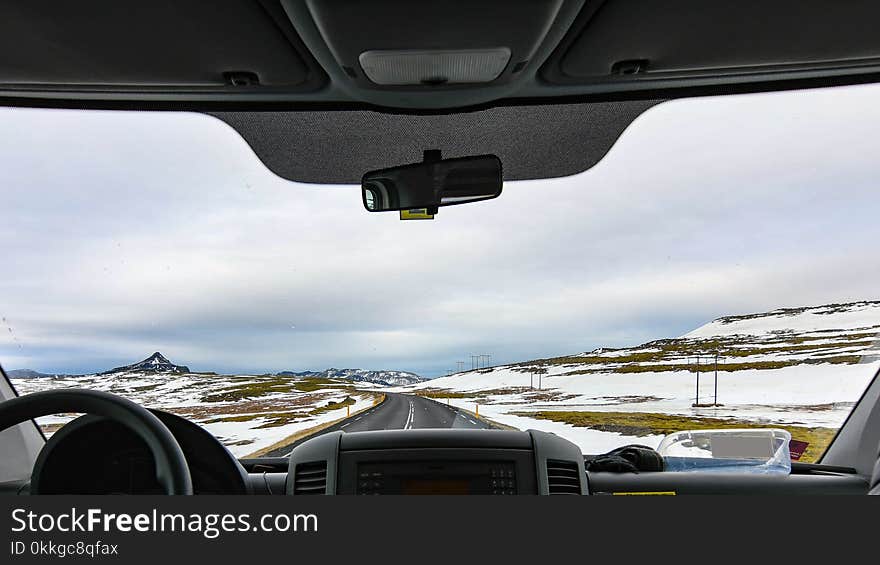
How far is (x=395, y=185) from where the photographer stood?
295 cm

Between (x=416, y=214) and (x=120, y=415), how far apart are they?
2.00 meters

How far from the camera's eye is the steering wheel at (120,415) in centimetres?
107

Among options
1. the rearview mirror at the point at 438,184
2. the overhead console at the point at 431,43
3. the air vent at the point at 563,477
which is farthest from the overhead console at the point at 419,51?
the air vent at the point at 563,477

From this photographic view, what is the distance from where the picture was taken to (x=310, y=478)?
7.66 ft

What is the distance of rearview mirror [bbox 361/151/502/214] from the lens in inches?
113

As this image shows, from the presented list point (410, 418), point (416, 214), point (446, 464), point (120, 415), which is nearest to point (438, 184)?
point (416, 214)

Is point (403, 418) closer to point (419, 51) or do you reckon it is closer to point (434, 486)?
point (434, 486)

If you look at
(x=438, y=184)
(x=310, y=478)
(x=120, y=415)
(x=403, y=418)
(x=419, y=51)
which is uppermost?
(x=419, y=51)

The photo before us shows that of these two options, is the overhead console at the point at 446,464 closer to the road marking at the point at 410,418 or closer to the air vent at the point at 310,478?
the air vent at the point at 310,478

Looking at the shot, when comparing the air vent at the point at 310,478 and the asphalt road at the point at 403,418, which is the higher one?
the asphalt road at the point at 403,418

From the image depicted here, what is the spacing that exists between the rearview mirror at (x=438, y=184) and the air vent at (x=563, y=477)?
1.29m

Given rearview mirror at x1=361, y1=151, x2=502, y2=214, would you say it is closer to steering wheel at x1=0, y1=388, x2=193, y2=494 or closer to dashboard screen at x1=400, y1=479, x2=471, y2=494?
dashboard screen at x1=400, y1=479, x2=471, y2=494

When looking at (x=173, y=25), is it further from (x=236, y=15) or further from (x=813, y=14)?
(x=813, y=14)

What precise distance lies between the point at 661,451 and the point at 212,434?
2.28 meters
